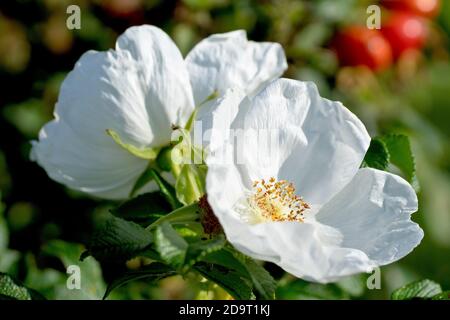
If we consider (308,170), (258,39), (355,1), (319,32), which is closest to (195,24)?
(258,39)

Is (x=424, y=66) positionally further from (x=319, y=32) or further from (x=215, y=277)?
(x=215, y=277)

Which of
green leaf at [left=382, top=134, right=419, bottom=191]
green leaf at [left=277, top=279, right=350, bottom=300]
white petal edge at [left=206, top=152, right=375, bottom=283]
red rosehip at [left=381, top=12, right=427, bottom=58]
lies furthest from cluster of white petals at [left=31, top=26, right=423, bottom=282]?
red rosehip at [left=381, top=12, right=427, bottom=58]

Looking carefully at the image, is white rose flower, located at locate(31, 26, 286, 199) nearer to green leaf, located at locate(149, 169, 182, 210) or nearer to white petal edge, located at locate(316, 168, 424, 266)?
green leaf, located at locate(149, 169, 182, 210)

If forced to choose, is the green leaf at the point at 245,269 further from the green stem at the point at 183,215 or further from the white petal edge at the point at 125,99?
the white petal edge at the point at 125,99

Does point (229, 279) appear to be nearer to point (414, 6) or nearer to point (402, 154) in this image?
point (402, 154)

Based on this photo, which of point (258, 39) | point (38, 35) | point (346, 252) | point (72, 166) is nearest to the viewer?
point (346, 252)

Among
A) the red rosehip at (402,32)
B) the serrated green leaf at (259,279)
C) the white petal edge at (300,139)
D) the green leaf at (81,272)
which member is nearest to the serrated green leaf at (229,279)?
the serrated green leaf at (259,279)

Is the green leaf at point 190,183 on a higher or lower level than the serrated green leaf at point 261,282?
higher

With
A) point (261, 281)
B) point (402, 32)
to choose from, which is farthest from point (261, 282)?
point (402, 32)
